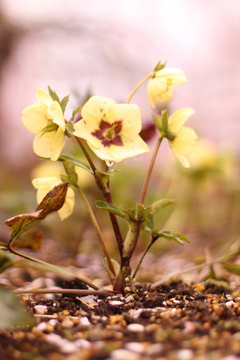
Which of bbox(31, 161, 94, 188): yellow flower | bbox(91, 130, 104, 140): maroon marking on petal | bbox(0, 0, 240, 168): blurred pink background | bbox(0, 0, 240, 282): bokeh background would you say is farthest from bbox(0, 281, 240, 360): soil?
bbox(0, 0, 240, 168): blurred pink background

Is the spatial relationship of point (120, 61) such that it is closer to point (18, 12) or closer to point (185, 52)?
point (185, 52)

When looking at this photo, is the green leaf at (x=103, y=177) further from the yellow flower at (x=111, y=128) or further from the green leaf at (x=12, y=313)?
the green leaf at (x=12, y=313)

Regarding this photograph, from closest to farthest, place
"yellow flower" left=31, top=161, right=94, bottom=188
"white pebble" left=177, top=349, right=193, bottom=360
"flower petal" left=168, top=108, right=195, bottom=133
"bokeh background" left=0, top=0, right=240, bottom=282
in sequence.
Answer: "white pebble" left=177, top=349, right=193, bottom=360 → "flower petal" left=168, top=108, right=195, bottom=133 → "yellow flower" left=31, top=161, right=94, bottom=188 → "bokeh background" left=0, top=0, right=240, bottom=282

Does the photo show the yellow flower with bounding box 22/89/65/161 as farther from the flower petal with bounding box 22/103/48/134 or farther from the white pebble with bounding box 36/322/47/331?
the white pebble with bounding box 36/322/47/331

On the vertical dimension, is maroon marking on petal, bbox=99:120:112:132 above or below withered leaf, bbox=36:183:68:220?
above

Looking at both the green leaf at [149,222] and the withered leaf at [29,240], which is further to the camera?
the withered leaf at [29,240]

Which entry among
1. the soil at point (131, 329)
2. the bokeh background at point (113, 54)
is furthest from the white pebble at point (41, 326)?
the bokeh background at point (113, 54)

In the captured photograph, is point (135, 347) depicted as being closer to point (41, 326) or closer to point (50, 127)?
point (41, 326)
